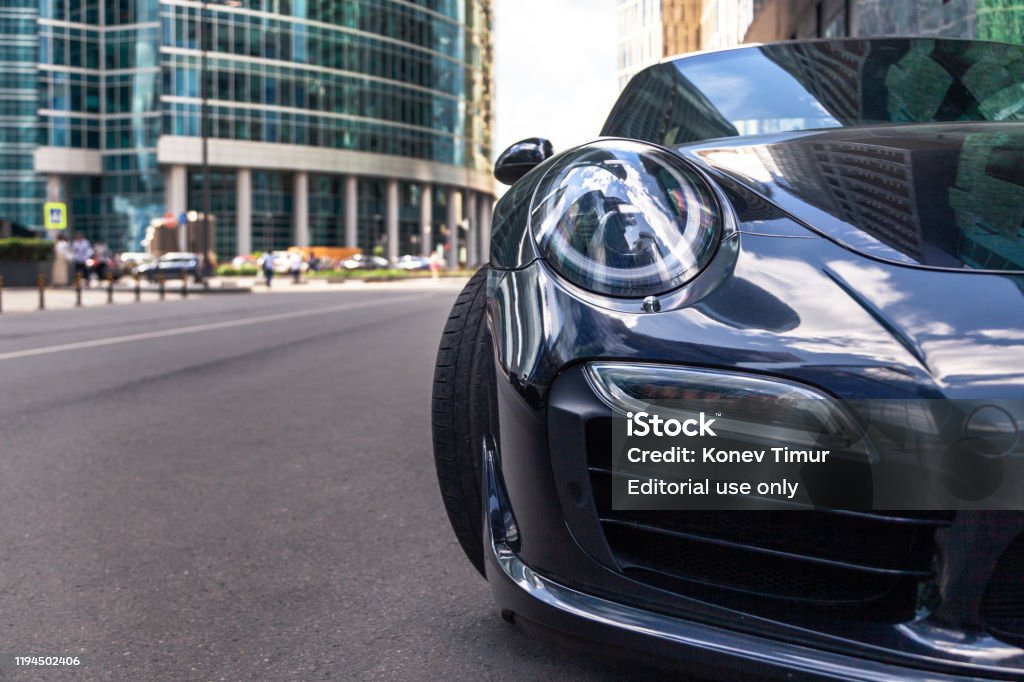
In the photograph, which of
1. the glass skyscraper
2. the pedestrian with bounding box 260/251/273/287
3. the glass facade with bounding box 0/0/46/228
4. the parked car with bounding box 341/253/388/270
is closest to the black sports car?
the pedestrian with bounding box 260/251/273/287

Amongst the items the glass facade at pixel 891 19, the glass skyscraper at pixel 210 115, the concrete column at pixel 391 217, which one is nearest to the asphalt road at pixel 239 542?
the glass facade at pixel 891 19

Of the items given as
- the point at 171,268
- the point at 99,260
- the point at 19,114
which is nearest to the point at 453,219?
the point at 19,114

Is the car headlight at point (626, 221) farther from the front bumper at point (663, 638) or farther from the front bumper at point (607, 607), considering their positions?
the front bumper at point (663, 638)

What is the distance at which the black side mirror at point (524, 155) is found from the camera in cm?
279

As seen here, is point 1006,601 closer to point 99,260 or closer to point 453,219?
point 99,260

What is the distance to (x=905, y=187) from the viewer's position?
1.93 metres

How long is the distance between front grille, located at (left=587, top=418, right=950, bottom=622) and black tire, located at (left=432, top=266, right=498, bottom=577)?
52cm

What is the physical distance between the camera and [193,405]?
642 cm

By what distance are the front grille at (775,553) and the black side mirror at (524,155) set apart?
49.5 inches

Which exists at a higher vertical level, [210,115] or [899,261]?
[210,115]

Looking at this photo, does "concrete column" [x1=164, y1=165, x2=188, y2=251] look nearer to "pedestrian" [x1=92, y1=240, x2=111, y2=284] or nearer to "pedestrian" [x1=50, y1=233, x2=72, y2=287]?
"pedestrian" [x1=92, y1=240, x2=111, y2=284]

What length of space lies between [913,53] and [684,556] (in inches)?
93.1

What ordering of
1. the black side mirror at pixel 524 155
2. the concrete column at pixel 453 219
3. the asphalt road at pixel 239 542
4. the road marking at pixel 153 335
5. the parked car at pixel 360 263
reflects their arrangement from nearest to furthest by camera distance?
1. the asphalt road at pixel 239 542
2. the black side mirror at pixel 524 155
3. the road marking at pixel 153 335
4. the parked car at pixel 360 263
5. the concrete column at pixel 453 219

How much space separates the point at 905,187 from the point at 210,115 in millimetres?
71293
